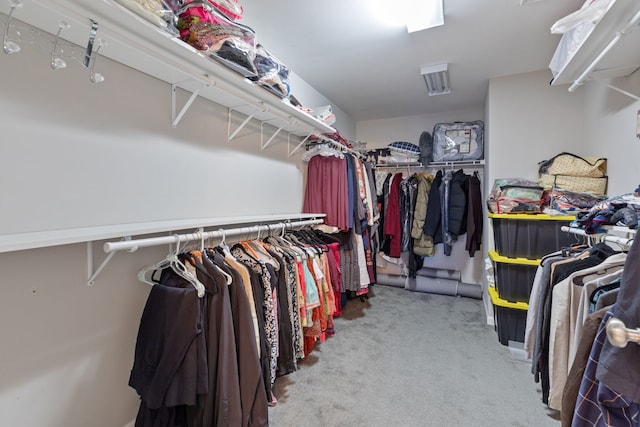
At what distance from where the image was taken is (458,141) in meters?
3.60

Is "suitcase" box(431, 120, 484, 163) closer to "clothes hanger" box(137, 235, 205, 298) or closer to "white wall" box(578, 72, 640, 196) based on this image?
"white wall" box(578, 72, 640, 196)

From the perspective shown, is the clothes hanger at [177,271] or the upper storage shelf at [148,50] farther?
the clothes hanger at [177,271]

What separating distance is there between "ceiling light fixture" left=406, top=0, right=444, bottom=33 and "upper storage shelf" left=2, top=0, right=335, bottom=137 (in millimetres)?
948

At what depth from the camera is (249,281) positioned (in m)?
1.45

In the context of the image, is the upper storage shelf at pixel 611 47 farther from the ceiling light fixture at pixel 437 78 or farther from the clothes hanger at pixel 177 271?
the clothes hanger at pixel 177 271

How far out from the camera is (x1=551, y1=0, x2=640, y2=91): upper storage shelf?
118cm

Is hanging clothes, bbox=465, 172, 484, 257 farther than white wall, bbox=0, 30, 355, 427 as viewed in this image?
Yes

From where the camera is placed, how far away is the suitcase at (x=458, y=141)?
351 centimetres

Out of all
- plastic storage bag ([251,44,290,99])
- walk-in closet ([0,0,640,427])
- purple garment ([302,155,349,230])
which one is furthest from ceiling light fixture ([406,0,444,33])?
purple garment ([302,155,349,230])

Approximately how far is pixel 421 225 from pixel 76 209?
3355 millimetres

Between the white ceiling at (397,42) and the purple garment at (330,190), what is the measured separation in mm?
851

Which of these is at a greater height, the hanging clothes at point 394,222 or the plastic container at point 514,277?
the hanging clothes at point 394,222

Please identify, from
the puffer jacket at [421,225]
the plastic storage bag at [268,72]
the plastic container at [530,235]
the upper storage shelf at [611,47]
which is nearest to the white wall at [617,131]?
the upper storage shelf at [611,47]

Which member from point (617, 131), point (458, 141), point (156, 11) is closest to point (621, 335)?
point (156, 11)
